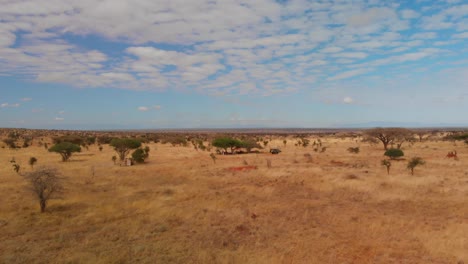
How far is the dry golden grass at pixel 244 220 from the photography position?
1412cm

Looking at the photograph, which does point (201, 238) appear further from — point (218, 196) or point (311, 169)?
point (311, 169)

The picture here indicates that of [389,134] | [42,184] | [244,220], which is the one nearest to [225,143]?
[389,134]

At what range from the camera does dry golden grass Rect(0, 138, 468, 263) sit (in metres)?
14.1

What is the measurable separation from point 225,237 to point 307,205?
7.46 m

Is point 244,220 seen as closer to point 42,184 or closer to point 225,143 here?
point 42,184

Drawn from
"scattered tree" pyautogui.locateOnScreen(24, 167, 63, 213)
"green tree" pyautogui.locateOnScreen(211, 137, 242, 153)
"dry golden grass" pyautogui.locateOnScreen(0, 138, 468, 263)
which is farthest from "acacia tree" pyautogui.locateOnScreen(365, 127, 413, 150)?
"scattered tree" pyautogui.locateOnScreen(24, 167, 63, 213)

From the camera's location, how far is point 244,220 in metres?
18.7

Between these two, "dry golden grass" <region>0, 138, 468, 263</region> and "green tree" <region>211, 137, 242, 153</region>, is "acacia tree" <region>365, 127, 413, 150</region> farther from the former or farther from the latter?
"dry golden grass" <region>0, 138, 468, 263</region>

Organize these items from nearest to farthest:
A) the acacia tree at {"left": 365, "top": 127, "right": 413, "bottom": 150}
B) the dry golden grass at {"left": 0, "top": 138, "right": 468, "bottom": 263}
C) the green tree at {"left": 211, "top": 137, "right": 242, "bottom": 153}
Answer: the dry golden grass at {"left": 0, "top": 138, "right": 468, "bottom": 263}
the green tree at {"left": 211, "top": 137, "right": 242, "bottom": 153}
the acacia tree at {"left": 365, "top": 127, "right": 413, "bottom": 150}

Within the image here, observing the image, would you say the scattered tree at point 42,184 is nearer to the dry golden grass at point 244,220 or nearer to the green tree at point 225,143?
the dry golden grass at point 244,220

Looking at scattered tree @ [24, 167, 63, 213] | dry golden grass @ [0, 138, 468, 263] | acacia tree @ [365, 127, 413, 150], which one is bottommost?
dry golden grass @ [0, 138, 468, 263]

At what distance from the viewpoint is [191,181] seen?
30.4 meters

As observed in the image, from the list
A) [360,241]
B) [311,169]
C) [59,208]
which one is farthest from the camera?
[311,169]

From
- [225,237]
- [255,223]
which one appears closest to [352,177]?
[255,223]
